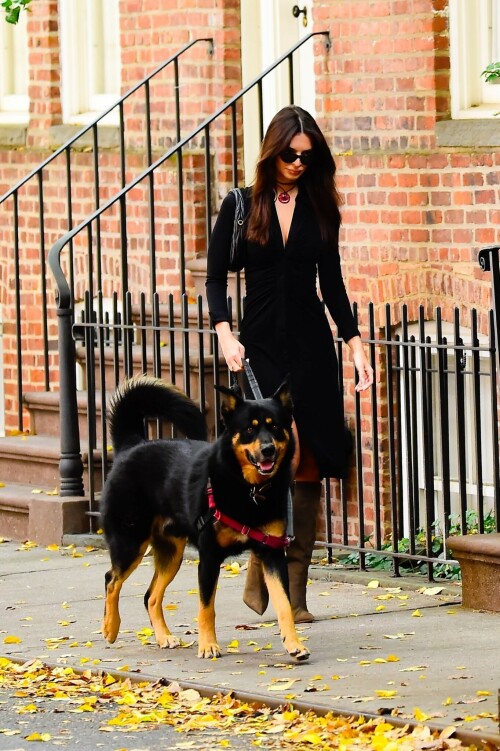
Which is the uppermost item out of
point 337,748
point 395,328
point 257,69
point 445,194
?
point 257,69

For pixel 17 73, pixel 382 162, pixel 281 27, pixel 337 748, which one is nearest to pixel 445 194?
pixel 382 162

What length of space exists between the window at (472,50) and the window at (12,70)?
519cm

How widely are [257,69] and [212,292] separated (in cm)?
468

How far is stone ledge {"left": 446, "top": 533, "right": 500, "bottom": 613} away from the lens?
26.1 feet

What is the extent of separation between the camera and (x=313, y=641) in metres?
7.59

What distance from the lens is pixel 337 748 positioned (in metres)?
6.04

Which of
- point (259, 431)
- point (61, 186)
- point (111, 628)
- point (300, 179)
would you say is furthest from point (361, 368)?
point (61, 186)

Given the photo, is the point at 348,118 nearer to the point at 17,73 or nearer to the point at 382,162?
the point at 382,162

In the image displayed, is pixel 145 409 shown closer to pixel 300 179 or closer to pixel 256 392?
pixel 256 392

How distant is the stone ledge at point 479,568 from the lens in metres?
7.94

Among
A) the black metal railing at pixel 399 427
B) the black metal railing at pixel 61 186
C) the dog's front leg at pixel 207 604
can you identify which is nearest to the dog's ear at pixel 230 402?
the dog's front leg at pixel 207 604

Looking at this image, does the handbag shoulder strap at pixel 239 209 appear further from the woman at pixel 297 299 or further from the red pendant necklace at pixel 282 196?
the red pendant necklace at pixel 282 196

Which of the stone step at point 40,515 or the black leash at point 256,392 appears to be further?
the stone step at point 40,515

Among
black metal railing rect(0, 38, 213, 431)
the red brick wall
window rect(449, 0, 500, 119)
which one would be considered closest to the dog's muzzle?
window rect(449, 0, 500, 119)
